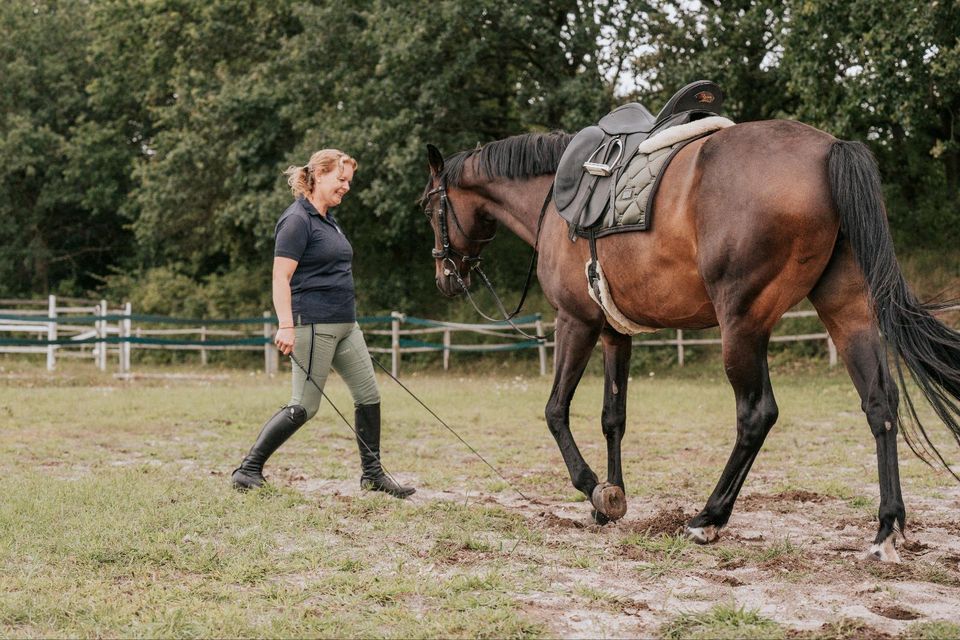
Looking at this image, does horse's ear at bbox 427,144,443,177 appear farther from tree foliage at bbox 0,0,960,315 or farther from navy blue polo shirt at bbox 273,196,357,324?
tree foliage at bbox 0,0,960,315

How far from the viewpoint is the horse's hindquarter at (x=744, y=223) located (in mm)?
4012

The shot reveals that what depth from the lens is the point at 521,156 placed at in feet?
18.7

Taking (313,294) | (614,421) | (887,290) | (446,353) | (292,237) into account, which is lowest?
(446,353)

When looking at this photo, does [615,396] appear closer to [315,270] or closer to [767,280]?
[767,280]

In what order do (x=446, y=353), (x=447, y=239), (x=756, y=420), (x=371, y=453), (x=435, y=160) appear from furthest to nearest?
(x=446, y=353) < (x=447, y=239) < (x=435, y=160) < (x=371, y=453) < (x=756, y=420)


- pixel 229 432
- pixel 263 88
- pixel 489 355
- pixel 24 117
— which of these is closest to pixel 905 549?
pixel 229 432

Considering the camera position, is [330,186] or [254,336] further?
[254,336]

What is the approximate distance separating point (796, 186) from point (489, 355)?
16.5m

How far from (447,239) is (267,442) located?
1.86 metres

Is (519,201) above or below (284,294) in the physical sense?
above

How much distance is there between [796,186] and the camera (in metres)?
4.02

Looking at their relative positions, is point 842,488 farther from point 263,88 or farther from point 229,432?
point 263,88

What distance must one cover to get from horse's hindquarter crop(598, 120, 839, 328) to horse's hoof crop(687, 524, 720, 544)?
1.07m

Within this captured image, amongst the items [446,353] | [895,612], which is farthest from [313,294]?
[446,353]
